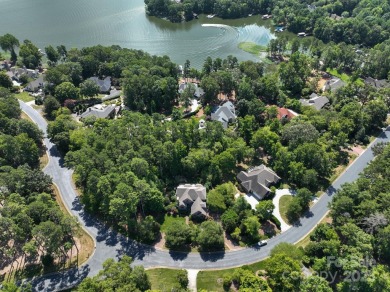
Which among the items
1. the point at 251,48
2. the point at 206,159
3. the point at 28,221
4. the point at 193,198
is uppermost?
the point at 251,48

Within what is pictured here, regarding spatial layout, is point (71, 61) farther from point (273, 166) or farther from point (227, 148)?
point (273, 166)

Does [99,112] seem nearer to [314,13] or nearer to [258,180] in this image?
[258,180]

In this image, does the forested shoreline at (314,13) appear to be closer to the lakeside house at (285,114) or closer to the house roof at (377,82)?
the house roof at (377,82)

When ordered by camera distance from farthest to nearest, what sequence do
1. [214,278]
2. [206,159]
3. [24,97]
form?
[24,97] → [206,159] → [214,278]

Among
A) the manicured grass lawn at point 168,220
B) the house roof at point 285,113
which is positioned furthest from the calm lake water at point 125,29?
the manicured grass lawn at point 168,220

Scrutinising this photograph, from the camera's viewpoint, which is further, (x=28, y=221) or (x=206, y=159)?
(x=206, y=159)

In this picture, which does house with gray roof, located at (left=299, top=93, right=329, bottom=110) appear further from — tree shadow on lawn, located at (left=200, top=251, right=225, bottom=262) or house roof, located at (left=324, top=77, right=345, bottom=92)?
tree shadow on lawn, located at (left=200, top=251, right=225, bottom=262)

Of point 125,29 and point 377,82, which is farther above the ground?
point 125,29

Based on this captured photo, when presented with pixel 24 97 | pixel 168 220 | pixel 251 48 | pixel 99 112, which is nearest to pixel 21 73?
pixel 24 97
